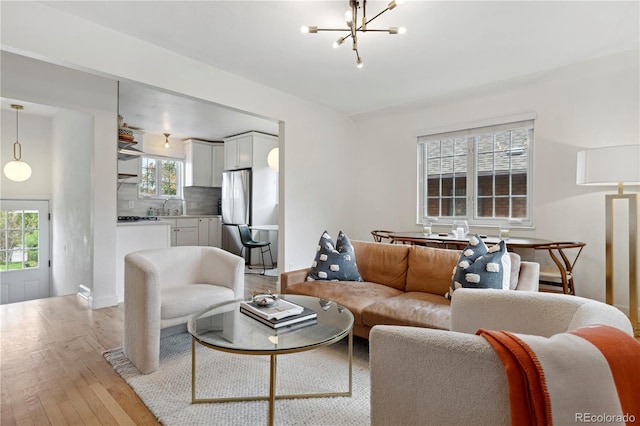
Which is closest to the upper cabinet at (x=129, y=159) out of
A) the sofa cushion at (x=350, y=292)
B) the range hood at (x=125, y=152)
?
the range hood at (x=125, y=152)

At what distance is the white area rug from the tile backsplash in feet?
14.5

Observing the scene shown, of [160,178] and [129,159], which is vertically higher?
[129,159]

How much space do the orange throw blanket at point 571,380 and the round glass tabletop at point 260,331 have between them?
1011 millimetres

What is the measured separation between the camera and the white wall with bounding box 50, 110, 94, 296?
12.6 feet

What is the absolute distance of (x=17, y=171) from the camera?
448 centimetres

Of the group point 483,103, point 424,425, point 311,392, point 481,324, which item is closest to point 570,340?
point 424,425

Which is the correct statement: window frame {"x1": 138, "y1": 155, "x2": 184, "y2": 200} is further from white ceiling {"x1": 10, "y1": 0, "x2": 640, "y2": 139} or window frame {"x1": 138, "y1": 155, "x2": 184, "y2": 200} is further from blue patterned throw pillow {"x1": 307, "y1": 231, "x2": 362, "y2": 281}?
blue patterned throw pillow {"x1": 307, "y1": 231, "x2": 362, "y2": 281}

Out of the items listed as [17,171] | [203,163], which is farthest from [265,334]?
[203,163]

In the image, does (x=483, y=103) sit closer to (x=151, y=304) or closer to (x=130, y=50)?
(x=130, y=50)

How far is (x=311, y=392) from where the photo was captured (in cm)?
199

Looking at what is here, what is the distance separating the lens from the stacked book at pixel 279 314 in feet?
5.99

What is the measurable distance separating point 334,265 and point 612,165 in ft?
8.07

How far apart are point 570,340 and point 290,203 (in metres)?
3.71

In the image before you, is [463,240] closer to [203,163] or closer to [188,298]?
[188,298]
